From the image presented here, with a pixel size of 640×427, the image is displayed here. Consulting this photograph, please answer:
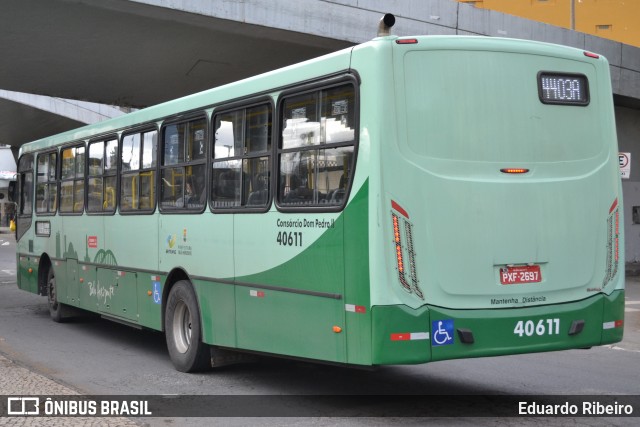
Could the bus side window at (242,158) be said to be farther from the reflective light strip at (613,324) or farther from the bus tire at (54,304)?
the bus tire at (54,304)

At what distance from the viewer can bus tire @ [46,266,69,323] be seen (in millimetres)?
14570

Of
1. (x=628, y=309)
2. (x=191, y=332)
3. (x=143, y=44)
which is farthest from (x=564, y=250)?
(x=143, y=44)

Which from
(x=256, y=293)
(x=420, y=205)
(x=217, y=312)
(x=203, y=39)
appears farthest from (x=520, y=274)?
(x=203, y=39)

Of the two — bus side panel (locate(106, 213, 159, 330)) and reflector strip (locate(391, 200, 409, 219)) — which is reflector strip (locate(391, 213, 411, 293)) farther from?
bus side panel (locate(106, 213, 159, 330))

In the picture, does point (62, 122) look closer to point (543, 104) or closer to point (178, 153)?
point (178, 153)

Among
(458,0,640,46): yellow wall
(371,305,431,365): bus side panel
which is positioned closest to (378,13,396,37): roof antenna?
(371,305,431,365): bus side panel

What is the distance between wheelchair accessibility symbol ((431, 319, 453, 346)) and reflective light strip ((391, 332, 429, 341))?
7 cm

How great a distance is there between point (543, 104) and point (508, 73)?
1.37ft

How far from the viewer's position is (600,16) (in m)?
46.9

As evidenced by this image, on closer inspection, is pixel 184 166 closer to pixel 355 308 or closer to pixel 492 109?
pixel 355 308

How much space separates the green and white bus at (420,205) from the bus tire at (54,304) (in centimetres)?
601

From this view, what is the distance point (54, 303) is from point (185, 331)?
5417 millimetres

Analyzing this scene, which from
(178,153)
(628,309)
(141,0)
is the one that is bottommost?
(628,309)

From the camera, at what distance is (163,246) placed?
34.7 ft
